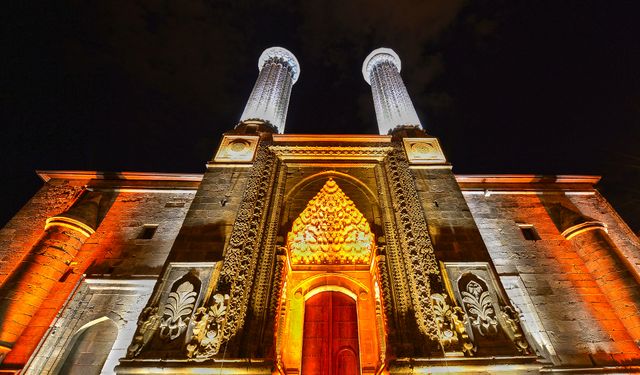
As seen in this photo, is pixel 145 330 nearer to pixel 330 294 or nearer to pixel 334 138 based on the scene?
pixel 330 294

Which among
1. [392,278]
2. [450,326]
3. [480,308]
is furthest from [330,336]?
[480,308]

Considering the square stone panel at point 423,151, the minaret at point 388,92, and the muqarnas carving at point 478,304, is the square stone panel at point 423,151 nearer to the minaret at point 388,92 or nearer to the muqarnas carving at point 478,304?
the minaret at point 388,92

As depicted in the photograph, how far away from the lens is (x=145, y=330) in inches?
184

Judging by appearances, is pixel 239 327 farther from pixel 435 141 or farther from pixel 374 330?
pixel 435 141

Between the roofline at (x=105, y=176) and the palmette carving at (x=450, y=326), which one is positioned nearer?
the palmette carving at (x=450, y=326)

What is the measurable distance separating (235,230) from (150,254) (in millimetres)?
2452

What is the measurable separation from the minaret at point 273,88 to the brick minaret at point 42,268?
18.6 ft

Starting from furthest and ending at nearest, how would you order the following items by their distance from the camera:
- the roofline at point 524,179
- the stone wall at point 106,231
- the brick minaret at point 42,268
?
the roofline at point 524,179 → the stone wall at point 106,231 → the brick minaret at point 42,268

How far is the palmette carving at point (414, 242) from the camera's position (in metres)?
4.95

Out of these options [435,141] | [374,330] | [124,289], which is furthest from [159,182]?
[435,141]

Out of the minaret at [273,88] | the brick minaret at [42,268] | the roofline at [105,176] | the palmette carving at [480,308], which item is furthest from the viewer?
the minaret at [273,88]

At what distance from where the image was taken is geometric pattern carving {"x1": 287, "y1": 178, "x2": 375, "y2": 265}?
7109 millimetres

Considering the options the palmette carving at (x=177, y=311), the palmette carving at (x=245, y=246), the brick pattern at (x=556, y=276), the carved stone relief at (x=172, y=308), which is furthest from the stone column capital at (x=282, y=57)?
the palmette carving at (x=177, y=311)

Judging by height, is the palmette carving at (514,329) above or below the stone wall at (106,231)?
below
